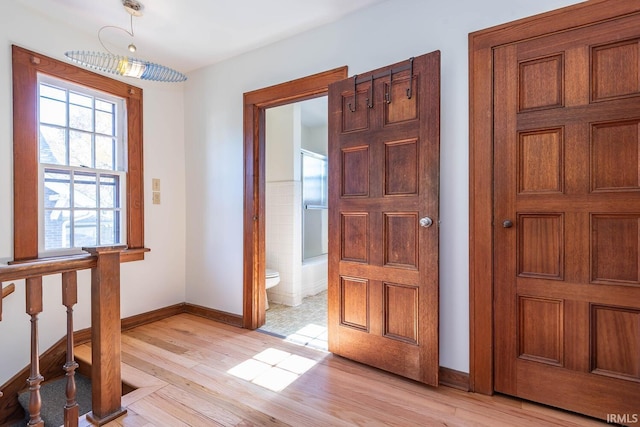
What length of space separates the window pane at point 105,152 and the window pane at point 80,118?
4.5 inches

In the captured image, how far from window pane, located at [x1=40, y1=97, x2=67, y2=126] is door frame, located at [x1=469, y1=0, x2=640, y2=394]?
9.80 ft

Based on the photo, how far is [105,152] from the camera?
2.73 metres

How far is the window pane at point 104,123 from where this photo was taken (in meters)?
2.69

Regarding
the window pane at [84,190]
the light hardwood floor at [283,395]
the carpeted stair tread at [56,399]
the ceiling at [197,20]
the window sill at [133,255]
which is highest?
the ceiling at [197,20]

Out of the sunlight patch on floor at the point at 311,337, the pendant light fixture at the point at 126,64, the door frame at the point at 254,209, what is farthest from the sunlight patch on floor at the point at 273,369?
the pendant light fixture at the point at 126,64

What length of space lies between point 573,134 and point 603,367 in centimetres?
117

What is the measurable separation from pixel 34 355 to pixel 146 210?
1.84m

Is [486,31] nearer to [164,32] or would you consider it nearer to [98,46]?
[164,32]

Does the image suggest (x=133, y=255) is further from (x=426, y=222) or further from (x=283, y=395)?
(x=426, y=222)

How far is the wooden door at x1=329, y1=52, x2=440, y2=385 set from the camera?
183cm

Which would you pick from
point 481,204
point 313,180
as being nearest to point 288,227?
point 313,180

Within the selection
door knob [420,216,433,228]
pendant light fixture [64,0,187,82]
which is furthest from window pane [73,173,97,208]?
door knob [420,216,433,228]

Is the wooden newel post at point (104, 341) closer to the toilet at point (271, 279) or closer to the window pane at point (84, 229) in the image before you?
the window pane at point (84, 229)

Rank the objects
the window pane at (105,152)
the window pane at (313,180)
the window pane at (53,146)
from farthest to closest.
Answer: the window pane at (313,180), the window pane at (105,152), the window pane at (53,146)
